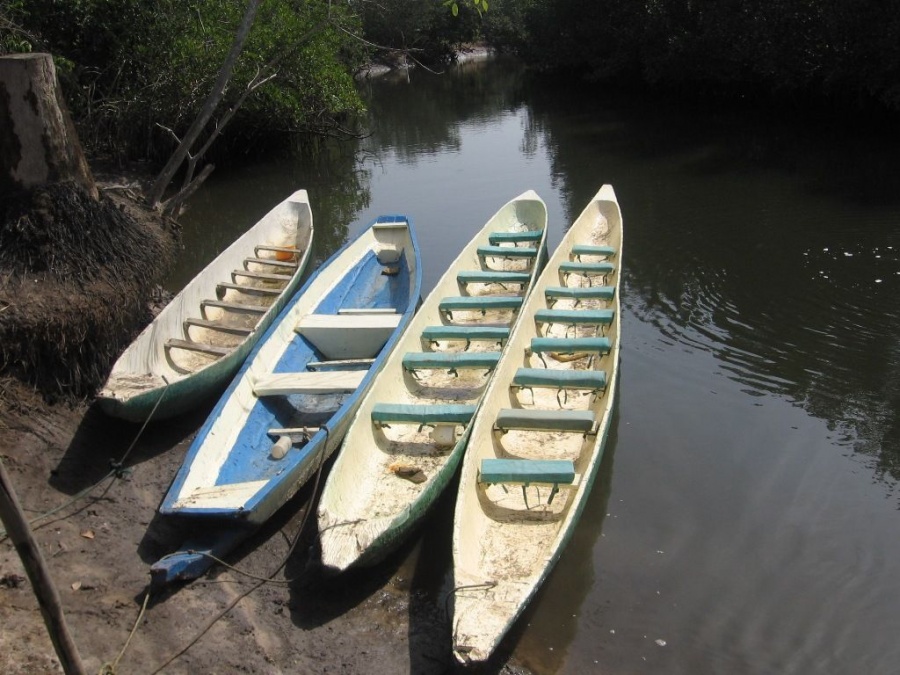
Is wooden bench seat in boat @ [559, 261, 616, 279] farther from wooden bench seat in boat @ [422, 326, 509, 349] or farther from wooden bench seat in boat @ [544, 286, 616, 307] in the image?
wooden bench seat in boat @ [422, 326, 509, 349]

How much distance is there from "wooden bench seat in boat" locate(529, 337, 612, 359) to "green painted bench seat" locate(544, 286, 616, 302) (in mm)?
1178

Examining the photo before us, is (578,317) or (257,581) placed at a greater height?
(578,317)

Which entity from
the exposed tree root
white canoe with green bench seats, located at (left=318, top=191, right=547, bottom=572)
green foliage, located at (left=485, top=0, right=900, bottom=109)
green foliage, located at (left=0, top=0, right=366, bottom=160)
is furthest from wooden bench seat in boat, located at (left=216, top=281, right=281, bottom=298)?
green foliage, located at (left=485, top=0, right=900, bottom=109)

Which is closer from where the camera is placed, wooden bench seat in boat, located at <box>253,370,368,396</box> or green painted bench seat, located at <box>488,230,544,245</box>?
wooden bench seat in boat, located at <box>253,370,368,396</box>

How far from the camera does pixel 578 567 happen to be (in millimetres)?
5742

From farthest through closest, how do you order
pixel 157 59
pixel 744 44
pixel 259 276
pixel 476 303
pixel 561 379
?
pixel 744 44
pixel 157 59
pixel 259 276
pixel 476 303
pixel 561 379

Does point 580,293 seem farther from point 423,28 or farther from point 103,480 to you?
point 423,28

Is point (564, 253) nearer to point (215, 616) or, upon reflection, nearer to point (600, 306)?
point (600, 306)

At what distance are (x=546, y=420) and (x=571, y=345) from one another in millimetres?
1310

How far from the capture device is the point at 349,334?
817cm

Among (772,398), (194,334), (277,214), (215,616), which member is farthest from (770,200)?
(215,616)

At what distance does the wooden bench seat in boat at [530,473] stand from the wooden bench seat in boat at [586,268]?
3.88 metres

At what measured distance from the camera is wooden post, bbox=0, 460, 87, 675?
288 centimetres

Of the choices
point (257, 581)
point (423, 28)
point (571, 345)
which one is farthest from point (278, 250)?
point (423, 28)
